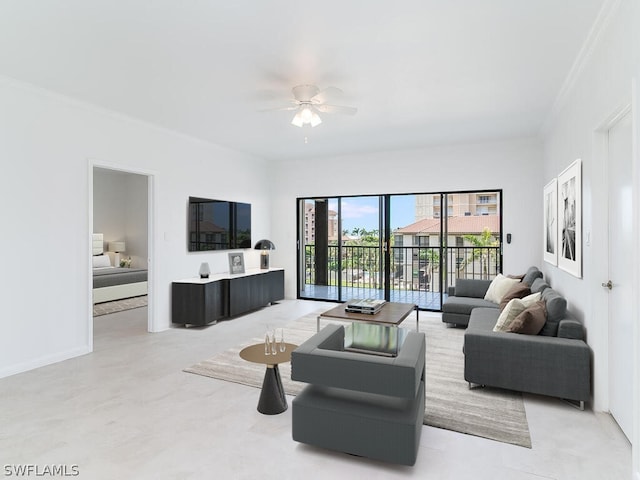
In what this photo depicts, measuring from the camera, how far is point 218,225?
19.7 ft

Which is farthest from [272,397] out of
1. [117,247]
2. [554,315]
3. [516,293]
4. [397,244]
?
[117,247]

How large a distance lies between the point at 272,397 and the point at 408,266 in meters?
4.41

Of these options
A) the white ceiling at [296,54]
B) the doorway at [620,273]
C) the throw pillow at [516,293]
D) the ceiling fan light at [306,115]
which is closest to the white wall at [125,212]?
the white ceiling at [296,54]

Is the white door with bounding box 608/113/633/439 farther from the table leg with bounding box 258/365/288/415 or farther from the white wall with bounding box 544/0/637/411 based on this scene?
the table leg with bounding box 258/365/288/415

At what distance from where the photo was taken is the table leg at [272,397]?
2.69 metres

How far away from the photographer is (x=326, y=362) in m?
2.10

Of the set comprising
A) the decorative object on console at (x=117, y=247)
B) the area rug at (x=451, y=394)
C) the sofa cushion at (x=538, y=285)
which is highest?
the decorative object on console at (x=117, y=247)

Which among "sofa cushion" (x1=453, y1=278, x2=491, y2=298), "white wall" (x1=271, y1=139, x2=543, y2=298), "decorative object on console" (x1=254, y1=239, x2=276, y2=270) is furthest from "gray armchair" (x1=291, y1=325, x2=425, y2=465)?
"decorative object on console" (x1=254, y1=239, x2=276, y2=270)

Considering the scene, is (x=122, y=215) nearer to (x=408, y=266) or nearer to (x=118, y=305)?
(x=118, y=305)

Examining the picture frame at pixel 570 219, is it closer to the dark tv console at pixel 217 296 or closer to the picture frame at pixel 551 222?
the picture frame at pixel 551 222

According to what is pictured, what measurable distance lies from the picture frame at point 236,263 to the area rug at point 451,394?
179 centimetres

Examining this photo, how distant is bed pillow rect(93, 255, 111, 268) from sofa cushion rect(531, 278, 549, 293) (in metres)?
7.99

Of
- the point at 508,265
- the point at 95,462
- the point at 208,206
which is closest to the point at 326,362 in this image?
the point at 95,462

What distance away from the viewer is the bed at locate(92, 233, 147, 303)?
6852 mm
